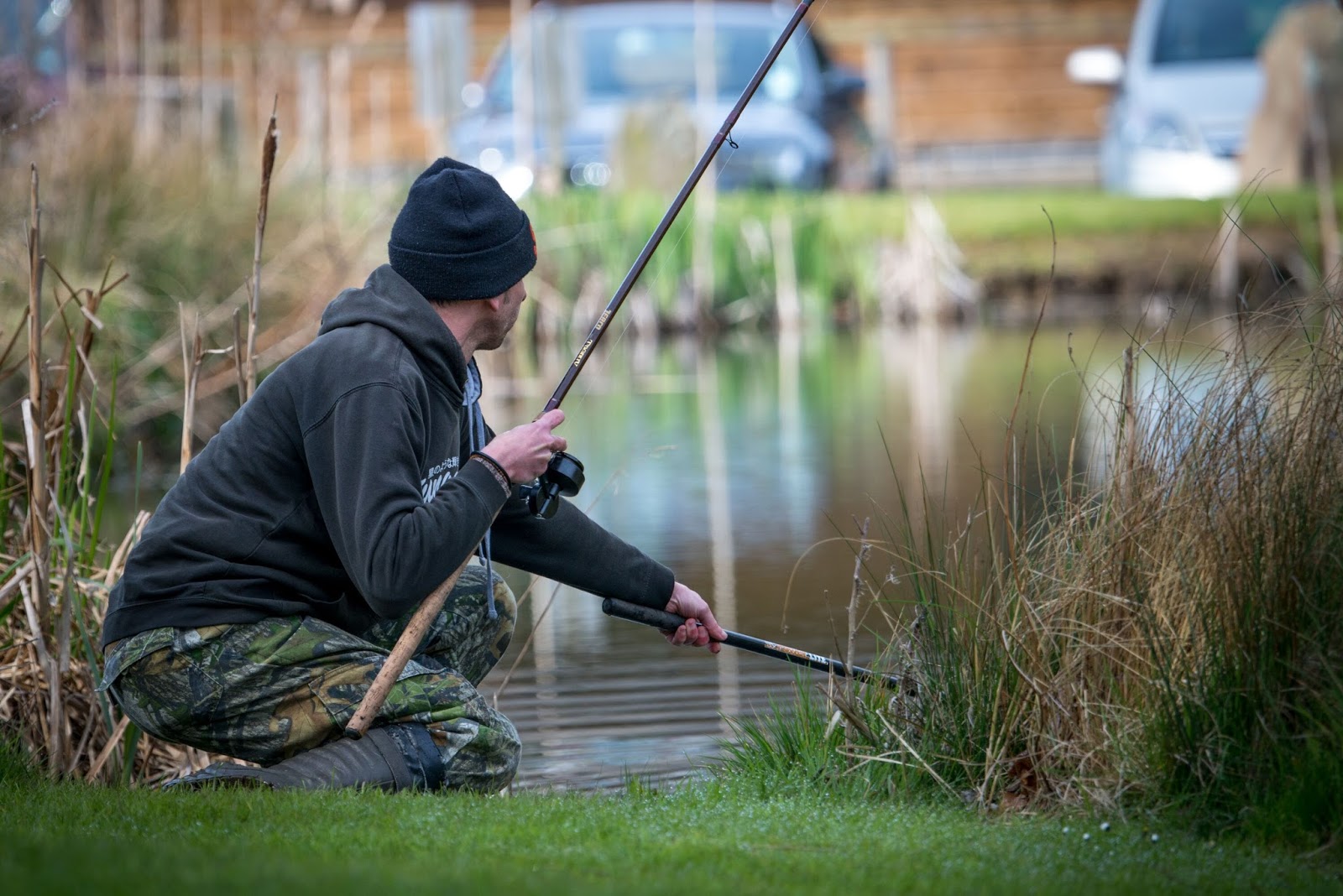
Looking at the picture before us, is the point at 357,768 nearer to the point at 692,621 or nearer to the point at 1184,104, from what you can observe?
the point at 692,621

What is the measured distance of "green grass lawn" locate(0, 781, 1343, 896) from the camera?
2.49 m

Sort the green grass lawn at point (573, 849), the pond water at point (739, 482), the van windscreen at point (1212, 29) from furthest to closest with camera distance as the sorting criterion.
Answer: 1. the van windscreen at point (1212, 29)
2. the pond water at point (739, 482)
3. the green grass lawn at point (573, 849)

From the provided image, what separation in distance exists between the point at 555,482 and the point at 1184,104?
12.5 meters

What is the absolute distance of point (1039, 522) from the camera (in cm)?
369

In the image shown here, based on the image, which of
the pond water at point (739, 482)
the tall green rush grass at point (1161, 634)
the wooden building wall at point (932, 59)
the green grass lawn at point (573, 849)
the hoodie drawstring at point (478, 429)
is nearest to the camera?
the green grass lawn at point (573, 849)

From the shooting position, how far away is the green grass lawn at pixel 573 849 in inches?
98.1

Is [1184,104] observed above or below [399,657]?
above

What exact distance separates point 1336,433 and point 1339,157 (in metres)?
13.7

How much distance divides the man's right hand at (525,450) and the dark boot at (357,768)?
19.2 inches

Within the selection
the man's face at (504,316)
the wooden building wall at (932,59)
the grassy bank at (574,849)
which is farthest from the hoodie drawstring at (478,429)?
the wooden building wall at (932,59)

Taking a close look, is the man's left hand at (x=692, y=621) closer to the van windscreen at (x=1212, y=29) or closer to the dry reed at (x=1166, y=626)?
the dry reed at (x=1166, y=626)

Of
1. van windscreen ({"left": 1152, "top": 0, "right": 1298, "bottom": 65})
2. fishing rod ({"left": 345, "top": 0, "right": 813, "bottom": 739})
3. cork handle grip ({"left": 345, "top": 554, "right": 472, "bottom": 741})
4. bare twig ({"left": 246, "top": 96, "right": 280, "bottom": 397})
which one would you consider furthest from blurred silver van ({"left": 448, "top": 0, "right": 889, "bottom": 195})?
cork handle grip ({"left": 345, "top": 554, "right": 472, "bottom": 741})

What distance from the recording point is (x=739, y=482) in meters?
7.98

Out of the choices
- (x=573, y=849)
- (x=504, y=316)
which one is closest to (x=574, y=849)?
(x=573, y=849)
